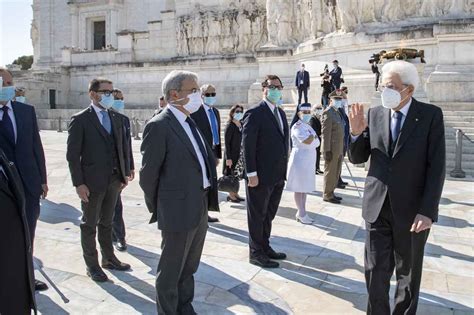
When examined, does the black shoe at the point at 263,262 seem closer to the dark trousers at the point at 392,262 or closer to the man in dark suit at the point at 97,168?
the man in dark suit at the point at 97,168

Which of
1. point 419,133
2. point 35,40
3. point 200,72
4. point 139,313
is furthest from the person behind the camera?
point 35,40

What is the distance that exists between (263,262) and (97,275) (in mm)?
1792

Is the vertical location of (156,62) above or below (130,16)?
below

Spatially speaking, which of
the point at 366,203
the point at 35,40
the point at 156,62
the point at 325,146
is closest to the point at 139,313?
the point at 366,203

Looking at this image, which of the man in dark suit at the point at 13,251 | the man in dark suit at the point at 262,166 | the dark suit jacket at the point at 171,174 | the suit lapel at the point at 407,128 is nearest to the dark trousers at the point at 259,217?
the man in dark suit at the point at 262,166

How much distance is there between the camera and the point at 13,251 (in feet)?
8.57

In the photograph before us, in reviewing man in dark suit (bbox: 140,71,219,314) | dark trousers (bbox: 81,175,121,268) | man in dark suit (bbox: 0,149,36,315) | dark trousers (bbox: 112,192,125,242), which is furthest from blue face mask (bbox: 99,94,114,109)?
man in dark suit (bbox: 0,149,36,315)

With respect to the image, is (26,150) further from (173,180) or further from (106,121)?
(173,180)

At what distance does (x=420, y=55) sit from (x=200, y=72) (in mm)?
18491

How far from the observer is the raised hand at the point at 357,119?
363cm

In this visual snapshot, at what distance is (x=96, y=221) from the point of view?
16.4 ft

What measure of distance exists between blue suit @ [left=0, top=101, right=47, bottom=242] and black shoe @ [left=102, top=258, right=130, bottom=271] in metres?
1.02

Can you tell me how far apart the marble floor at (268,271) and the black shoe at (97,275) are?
2.5 inches

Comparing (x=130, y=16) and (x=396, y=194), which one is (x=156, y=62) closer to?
(x=130, y=16)
